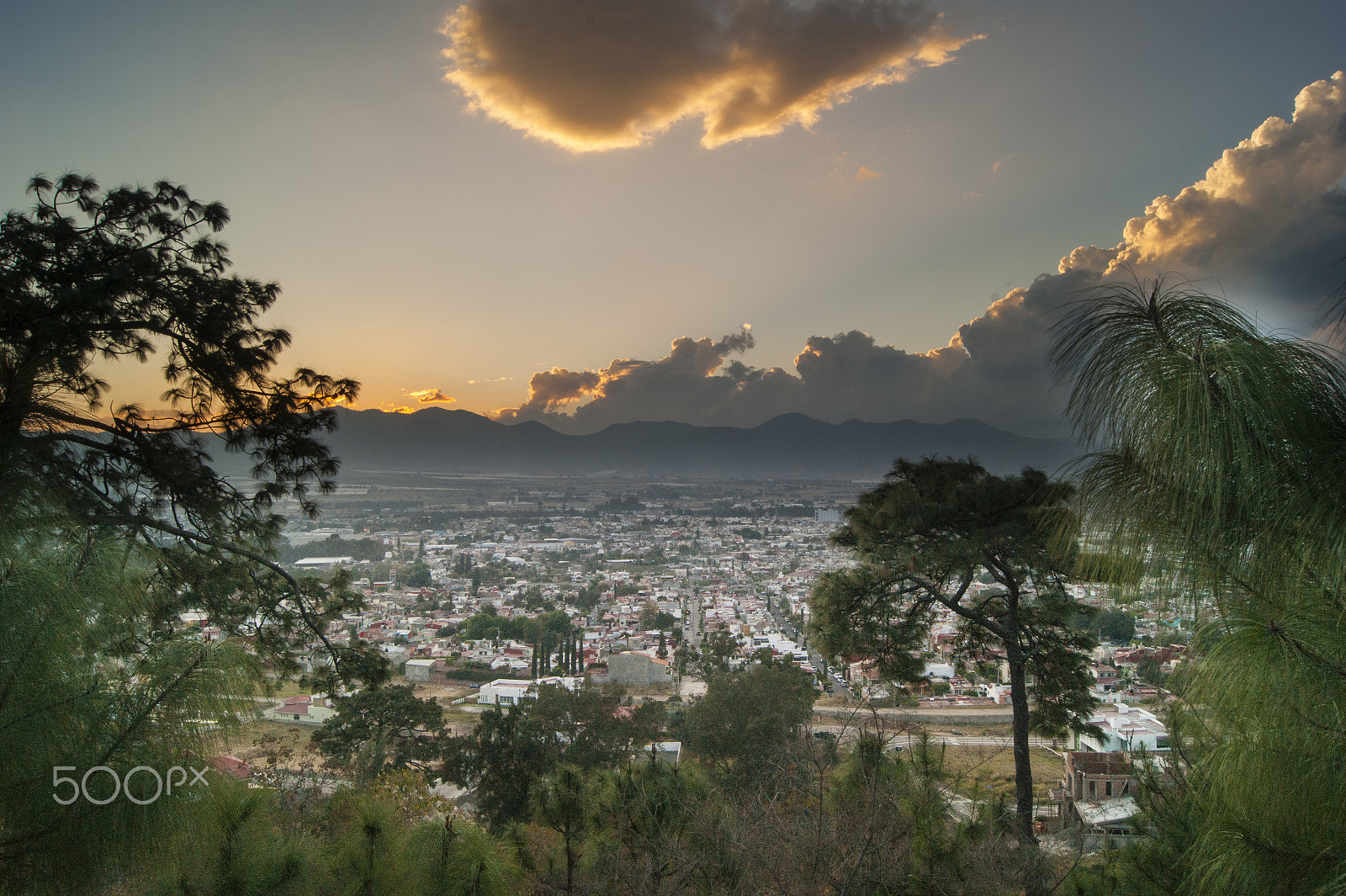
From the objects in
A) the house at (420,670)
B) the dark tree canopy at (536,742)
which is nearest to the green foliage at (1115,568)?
the dark tree canopy at (536,742)

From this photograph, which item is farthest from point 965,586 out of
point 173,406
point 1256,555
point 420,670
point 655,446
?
point 655,446

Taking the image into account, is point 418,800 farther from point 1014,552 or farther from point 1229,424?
point 1229,424

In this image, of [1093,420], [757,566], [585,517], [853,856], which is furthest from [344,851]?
[585,517]

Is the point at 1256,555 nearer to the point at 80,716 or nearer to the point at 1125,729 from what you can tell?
the point at 80,716

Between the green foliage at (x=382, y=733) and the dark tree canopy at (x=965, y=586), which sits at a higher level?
the dark tree canopy at (x=965, y=586)

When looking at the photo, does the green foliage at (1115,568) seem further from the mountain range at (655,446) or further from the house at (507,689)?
the mountain range at (655,446)
